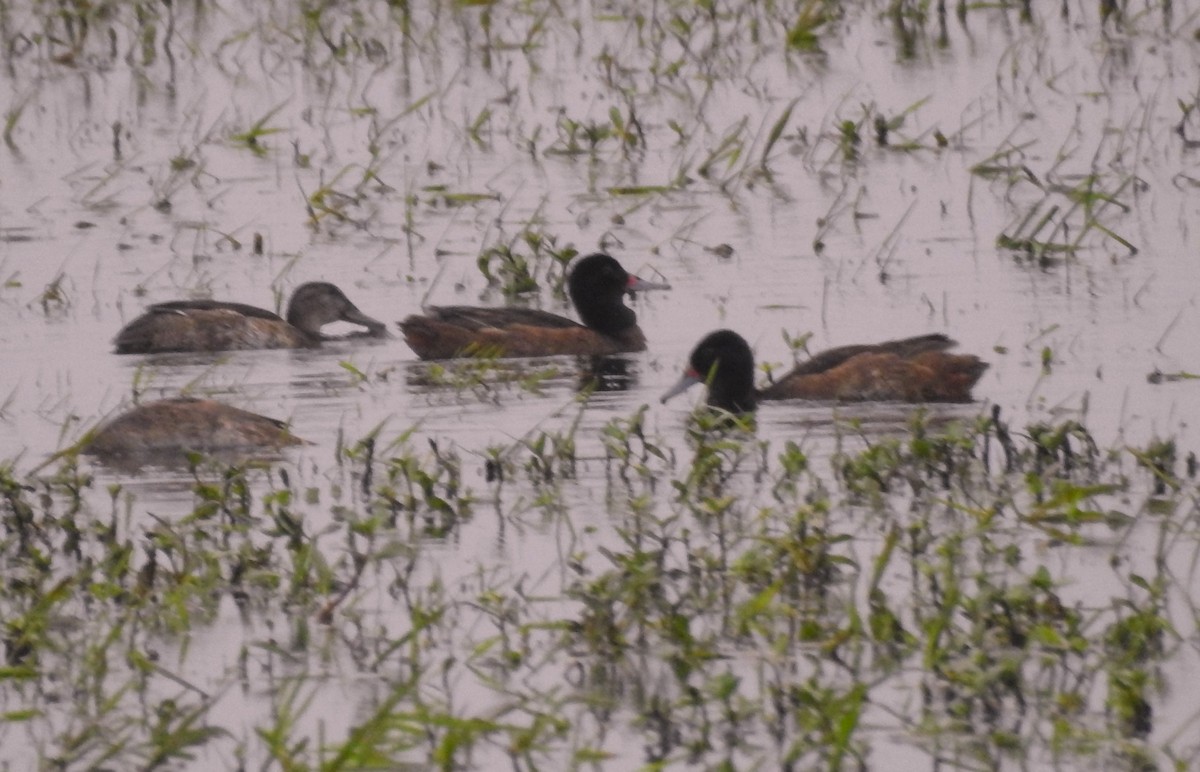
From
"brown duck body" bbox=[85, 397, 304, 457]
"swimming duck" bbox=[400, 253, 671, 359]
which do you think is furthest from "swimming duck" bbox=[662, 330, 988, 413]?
"brown duck body" bbox=[85, 397, 304, 457]

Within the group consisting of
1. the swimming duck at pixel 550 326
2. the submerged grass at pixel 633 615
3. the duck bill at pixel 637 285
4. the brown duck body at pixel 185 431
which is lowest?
the submerged grass at pixel 633 615

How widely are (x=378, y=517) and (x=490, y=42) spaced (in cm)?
1287

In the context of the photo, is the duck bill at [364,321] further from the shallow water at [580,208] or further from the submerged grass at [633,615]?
the submerged grass at [633,615]

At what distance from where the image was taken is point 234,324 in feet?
43.3

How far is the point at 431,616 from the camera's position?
7.77 meters

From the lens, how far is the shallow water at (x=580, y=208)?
11.6 metres

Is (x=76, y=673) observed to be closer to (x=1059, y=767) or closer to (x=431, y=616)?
(x=431, y=616)

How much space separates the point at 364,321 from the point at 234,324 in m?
0.65

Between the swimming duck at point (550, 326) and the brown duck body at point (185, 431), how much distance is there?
6.21 feet

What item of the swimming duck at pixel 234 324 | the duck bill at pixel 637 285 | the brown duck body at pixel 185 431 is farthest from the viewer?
the duck bill at pixel 637 285

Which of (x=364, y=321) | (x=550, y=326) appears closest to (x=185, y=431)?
(x=364, y=321)

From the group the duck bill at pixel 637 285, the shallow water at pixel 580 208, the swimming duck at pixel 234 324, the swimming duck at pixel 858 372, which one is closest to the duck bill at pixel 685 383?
the swimming duck at pixel 858 372

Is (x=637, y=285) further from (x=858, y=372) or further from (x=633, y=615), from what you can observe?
(x=633, y=615)

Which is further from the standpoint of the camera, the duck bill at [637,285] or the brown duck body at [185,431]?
the duck bill at [637,285]
